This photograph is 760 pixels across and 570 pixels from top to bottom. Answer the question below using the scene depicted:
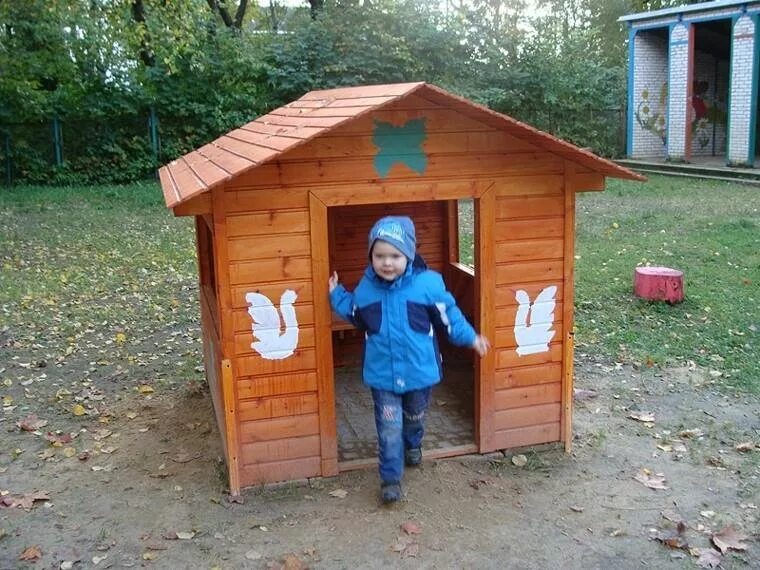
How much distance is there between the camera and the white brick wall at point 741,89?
1922cm

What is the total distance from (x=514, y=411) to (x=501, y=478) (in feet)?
1.44

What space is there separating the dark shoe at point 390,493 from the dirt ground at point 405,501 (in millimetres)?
60

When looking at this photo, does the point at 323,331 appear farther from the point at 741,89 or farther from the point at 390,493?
the point at 741,89

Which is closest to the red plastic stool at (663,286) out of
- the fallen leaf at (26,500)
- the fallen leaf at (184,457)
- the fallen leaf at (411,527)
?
the fallen leaf at (411,527)

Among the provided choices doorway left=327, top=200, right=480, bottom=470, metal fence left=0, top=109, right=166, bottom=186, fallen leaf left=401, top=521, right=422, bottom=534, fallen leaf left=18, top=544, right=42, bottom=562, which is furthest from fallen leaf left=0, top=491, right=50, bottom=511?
metal fence left=0, top=109, right=166, bottom=186

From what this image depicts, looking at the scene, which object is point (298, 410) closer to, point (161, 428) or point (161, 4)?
point (161, 428)

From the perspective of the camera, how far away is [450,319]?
4.49 meters

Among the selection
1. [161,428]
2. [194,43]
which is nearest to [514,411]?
[161,428]

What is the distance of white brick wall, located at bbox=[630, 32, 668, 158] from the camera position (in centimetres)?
2239

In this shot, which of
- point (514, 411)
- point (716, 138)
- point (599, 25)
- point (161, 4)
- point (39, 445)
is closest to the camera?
→ point (514, 411)

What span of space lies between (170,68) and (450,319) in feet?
56.1

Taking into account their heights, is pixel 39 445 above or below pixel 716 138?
below

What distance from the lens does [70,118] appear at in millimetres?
20453

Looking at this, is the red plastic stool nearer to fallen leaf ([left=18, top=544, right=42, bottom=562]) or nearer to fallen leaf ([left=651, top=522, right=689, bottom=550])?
fallen leaf ([left=651, top=522, right=689, bottom=550])
